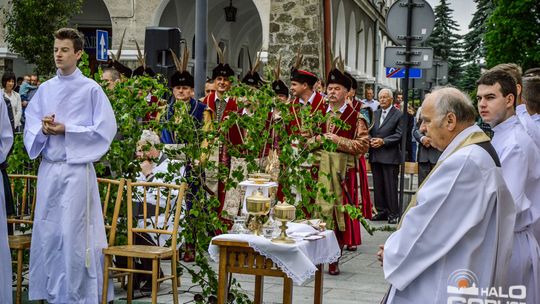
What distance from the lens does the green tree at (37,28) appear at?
74.2ft

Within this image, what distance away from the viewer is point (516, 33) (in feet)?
156

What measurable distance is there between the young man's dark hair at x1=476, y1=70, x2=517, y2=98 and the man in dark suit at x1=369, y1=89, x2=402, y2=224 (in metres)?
8.79

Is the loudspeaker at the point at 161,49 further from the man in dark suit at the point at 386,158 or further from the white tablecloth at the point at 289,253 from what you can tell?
the white tablecloth at the point at 289,253

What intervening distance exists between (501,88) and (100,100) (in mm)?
3282

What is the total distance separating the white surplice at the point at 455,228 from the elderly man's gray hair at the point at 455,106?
104 mm

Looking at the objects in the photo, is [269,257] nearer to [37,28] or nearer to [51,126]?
[51,126]

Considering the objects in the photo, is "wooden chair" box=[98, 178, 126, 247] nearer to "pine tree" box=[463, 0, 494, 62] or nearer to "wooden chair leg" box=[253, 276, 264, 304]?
"wooden chair leg" box=[253, 276, 264, 304]

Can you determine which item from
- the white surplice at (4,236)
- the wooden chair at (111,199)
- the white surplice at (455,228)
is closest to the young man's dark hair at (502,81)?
the white surplice at (455,228)

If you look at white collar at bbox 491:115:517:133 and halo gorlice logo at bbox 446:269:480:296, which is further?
white collar at bbox 491:115:517:133

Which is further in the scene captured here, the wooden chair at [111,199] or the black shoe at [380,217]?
the black shoe at [380,217]

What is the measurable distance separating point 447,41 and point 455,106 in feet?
251

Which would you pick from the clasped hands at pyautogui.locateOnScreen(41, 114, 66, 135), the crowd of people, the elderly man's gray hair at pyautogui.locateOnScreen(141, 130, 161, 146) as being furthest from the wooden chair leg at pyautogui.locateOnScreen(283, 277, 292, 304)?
the elderly man's gray hair at pyautogui.locateOnScreen(141, 130, 161, 146)

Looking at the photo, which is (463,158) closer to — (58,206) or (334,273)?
(58,206)

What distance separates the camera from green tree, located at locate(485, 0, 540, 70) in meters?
47.7
